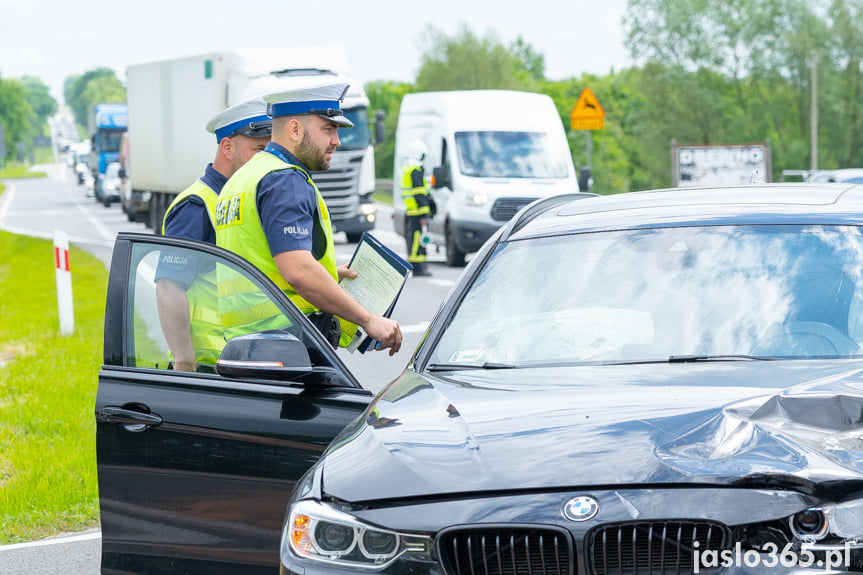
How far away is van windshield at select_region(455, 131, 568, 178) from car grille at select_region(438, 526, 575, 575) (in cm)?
1958

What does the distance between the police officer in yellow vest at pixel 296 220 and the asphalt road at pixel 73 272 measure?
0.27 m

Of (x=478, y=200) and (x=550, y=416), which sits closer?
(x=550, y=416)

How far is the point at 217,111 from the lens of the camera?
24984 millimetres

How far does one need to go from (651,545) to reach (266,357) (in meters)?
1.36

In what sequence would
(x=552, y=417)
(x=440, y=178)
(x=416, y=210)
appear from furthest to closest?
(x=440, y=178)
(x=416, y=210)
(x=552, y=417)

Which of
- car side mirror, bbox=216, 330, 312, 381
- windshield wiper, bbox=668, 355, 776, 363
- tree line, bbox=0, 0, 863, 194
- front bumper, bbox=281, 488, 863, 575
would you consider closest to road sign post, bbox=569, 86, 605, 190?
windshield wiper, bbox=668, 355, 776, 363

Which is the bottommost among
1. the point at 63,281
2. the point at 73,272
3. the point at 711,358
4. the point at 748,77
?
the point at 73,272

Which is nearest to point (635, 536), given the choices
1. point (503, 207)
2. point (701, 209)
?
point (701, 209)

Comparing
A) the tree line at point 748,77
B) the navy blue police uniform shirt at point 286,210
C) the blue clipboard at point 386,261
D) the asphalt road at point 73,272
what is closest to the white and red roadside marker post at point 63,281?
the asphalt road at point 73,272

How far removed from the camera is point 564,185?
22.4 meters

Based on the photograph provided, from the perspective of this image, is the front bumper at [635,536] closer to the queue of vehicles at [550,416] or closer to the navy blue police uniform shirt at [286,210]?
the queue of vehicles at [550,416]

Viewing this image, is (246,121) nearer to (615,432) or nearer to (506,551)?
(615,432)

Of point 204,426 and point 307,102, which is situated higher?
point 307,102

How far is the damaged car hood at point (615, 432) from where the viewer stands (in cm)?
300
